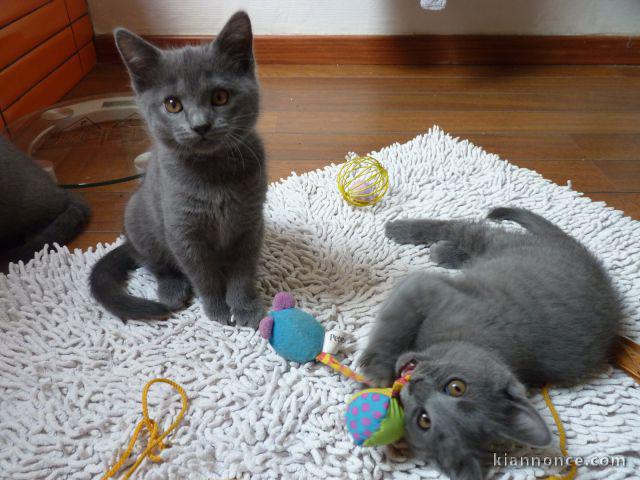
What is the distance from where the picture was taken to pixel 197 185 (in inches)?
36.9

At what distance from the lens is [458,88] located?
2.19 m

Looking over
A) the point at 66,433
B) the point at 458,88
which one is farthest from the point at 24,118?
the point at 458,88

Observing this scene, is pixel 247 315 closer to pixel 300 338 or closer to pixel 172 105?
pixel 300 338

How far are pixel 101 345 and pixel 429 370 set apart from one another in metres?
0.67

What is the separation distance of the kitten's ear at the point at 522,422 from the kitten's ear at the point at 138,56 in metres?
0.82

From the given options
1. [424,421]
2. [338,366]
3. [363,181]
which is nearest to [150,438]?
[338,366]

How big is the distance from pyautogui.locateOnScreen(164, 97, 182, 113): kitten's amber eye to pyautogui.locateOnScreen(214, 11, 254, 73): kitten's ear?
130mm

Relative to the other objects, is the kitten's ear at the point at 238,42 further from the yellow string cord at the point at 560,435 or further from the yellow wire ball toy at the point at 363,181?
the yellow string cord at the point at 560,435

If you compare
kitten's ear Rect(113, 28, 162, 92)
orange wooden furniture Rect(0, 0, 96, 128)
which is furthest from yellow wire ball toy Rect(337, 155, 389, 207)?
orange wooden furniture Rect(0, 0, 96, 128)

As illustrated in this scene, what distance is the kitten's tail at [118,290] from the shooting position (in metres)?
1.02

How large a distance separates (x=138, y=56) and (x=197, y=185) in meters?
0.26

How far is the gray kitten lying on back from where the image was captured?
0.68 metres

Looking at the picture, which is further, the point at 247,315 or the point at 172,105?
the point at 247,315

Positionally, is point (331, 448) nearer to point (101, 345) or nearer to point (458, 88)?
point (101, 345)
